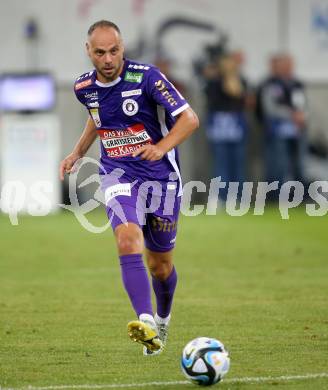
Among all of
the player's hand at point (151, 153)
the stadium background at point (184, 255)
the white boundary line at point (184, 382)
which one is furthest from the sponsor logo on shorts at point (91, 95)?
the white boundary line at point (184, 382)

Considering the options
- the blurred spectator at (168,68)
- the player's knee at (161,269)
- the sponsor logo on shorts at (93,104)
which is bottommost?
the blurred spectator at (168,68)

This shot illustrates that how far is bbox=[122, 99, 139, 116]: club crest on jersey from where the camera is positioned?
7.52 metres

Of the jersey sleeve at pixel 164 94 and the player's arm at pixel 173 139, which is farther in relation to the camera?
the jersey sleeve at pixel 164 94

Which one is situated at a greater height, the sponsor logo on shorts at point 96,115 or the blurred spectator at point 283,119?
the sponsor logo on shorts at point 96,115

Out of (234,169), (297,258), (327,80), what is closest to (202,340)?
(297,258)

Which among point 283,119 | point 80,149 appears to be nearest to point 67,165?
point 80,149

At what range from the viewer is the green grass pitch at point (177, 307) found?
6961 millimetres

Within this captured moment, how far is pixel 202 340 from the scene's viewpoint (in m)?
6.61

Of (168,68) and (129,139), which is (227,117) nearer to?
(168,68)

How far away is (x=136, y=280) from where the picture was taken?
712 centimetres

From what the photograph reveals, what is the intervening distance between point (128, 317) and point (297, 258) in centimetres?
510

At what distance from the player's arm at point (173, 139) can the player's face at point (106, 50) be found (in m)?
0.57

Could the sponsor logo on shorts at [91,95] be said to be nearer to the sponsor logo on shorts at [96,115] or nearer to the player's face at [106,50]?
the sponsor logo on shorts at [96,115]

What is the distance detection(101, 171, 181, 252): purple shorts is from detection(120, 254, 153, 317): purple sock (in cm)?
32
